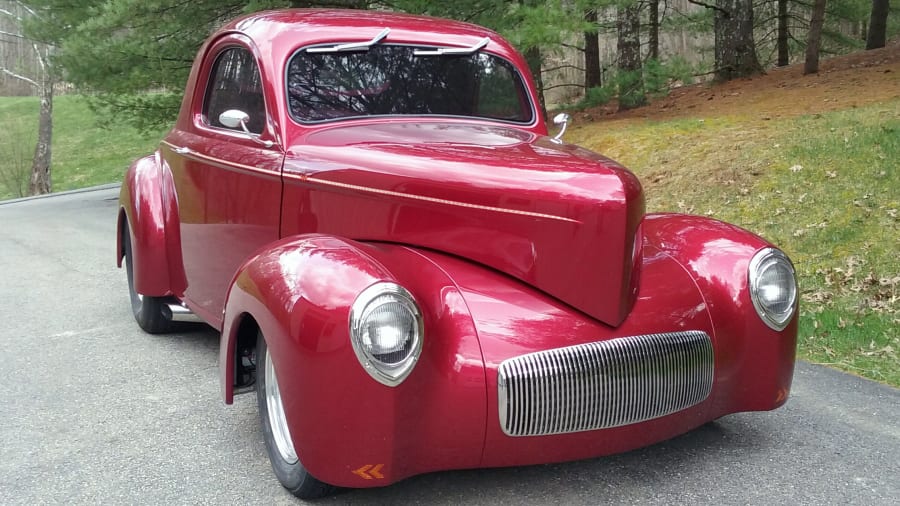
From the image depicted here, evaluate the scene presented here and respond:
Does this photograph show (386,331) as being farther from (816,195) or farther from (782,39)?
(782,39)

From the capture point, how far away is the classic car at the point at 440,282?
265cm

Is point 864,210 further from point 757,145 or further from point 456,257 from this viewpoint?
point 456,257

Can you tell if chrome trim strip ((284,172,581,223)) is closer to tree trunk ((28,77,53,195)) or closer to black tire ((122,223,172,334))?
black tire ((122,223,172,334))

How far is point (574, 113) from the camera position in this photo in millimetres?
13539

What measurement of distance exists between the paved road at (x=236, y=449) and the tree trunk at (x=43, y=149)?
62.0 feet

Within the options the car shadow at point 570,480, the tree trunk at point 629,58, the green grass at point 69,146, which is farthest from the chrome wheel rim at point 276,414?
the green grass at point 69,146

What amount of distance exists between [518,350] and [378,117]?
155 centimetres

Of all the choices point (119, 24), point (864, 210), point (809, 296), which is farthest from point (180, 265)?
point (119, 24)

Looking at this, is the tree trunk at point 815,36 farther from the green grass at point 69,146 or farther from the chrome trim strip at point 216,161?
the green grass at point 69,146

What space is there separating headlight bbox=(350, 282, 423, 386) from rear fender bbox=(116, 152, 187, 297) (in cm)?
239

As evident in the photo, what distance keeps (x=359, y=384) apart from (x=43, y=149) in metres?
22.3

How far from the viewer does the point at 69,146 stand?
30.9 metres

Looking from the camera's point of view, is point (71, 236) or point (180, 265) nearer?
point (180, 265)

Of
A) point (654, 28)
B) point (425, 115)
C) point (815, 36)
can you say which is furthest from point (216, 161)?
point (654, 28)
